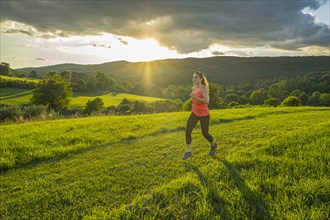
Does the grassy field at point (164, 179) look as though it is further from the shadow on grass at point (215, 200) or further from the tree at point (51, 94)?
the tree at point (51, 94)

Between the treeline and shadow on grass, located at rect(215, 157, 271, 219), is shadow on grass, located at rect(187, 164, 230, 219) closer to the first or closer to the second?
shadow on grass, located at rect(215, 157, 271, 219)

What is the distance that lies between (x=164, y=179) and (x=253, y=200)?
219cm

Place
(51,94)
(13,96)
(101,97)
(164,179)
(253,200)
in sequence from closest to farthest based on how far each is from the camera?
(253,200) → (164,179) → (51,94) → (13,96) → (101,97)

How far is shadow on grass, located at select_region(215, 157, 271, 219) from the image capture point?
15.1 feet

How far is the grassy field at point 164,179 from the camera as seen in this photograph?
16.0ft

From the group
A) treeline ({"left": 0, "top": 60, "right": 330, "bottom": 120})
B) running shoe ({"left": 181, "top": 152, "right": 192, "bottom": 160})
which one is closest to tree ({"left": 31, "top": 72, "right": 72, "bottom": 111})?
treeline ({"left": 0, "top": 60, "right": 330, "bottom": 120})

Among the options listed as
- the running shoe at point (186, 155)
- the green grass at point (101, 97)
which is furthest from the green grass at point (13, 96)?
the running shoe at point (186, 155)

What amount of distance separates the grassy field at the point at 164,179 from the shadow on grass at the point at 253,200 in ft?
0.06

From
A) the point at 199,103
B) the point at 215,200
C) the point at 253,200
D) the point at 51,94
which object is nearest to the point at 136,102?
the point at 51,94

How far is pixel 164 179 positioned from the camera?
254 inches

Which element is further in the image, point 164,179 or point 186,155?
point 186,155

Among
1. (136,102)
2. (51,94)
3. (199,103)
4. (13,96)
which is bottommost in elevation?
(136,102)

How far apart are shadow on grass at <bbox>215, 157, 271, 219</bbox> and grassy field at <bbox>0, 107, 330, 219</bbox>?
0.02 meters

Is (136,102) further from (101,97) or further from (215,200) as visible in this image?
(215,200)
